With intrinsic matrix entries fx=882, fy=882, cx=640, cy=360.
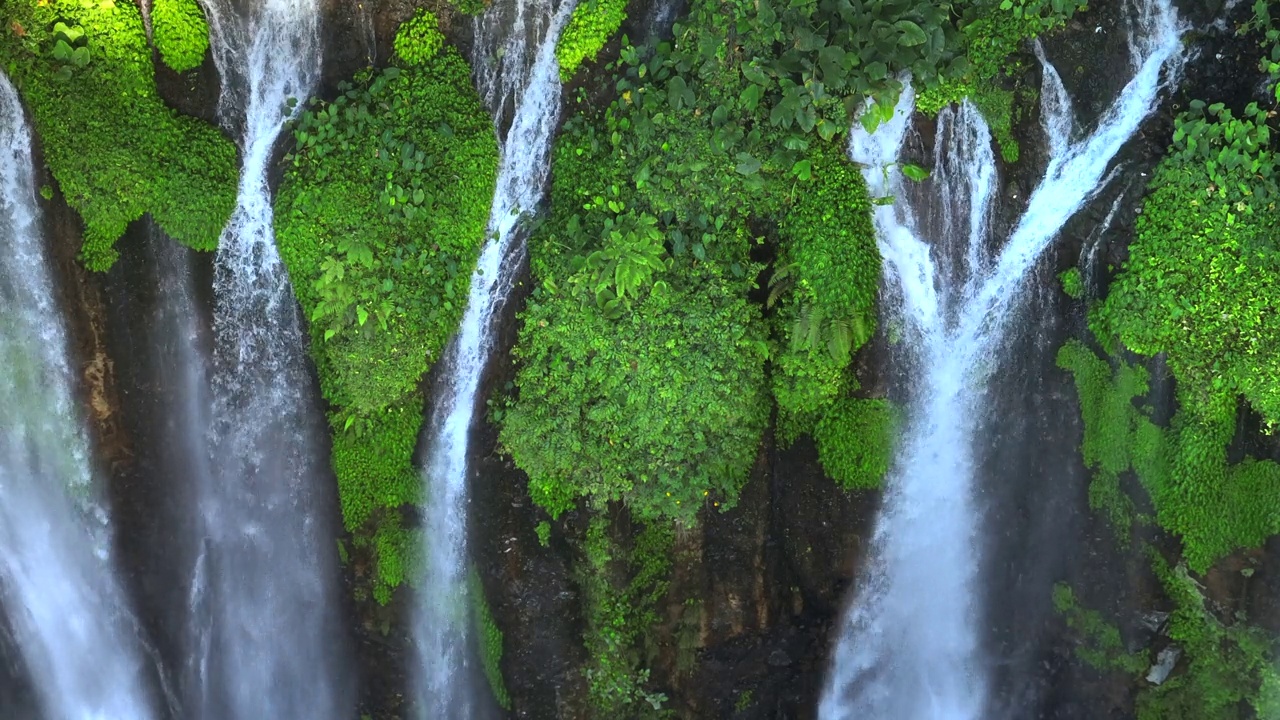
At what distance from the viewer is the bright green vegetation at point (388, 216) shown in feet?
33.6

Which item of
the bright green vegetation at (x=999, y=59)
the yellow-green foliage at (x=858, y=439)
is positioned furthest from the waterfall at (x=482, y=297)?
the bright green vegetation at (x=999, y=59)

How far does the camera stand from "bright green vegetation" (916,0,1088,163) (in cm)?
933

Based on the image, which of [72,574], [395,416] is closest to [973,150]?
[395,416]

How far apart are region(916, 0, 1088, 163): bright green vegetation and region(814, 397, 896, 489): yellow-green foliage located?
3.21 m

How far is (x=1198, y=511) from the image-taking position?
954 cm

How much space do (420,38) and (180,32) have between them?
279 cm

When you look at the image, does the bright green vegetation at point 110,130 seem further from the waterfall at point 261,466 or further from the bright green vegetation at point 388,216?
the bright green vegetation at point 388,216

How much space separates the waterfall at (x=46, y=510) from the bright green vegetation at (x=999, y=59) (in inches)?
414

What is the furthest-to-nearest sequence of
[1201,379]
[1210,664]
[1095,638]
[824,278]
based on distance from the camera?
[1095,638], [824,278], [1210,664], [1201,379]

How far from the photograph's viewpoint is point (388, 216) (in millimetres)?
10266

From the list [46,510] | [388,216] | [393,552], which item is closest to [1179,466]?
[393,552]

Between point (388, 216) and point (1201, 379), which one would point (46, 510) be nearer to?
point (388, 216)

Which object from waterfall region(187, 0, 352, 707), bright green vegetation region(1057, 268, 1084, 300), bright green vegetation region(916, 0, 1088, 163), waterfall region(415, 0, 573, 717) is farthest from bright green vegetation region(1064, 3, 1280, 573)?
waterfall region(187, 0, 352, 707)

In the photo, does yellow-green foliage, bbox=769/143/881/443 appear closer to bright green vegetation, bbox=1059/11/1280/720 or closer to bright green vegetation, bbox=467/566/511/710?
bright green vegetation, bbox=1059/11/1280/720
